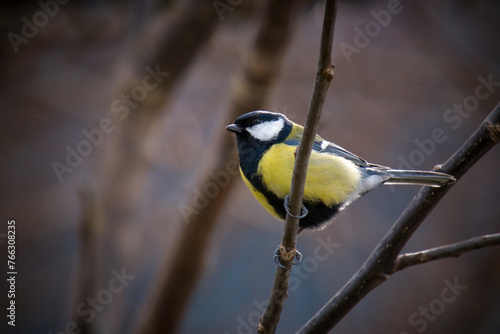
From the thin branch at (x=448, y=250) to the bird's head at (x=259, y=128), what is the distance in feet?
2.51

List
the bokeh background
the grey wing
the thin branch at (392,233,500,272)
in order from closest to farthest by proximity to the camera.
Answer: the thin branch at (392,233,500,272)
the grey wing
the bokeh background

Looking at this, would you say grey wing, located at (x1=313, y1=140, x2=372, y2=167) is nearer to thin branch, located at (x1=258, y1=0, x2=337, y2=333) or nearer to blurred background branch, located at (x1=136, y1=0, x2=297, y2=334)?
blurred background branch, located at (x1=136, y1=0, x2=297, y2=334)

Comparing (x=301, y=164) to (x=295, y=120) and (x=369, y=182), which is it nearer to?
(x=369, y=182)

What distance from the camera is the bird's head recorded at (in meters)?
1.95

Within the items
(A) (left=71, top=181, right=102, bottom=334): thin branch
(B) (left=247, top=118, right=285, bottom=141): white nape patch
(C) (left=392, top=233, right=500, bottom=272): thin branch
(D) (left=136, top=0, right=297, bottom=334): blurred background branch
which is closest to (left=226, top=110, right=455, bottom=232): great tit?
(B) (left=247, top=118, right=285, bottom=141): white nape patch

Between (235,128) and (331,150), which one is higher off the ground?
(331,150)

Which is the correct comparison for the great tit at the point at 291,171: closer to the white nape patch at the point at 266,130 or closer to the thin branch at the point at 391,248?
the white nape patch at the point at 266,130

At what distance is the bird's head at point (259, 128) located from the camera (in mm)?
1953

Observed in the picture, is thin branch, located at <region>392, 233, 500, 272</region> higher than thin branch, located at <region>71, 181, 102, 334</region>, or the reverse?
thin branch, located at <region>392, 233, 500, 272</region>

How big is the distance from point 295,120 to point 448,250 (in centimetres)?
223

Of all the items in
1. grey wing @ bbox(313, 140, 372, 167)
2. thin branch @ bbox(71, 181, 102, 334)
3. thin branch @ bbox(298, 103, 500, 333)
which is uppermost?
grey wing @ bbox(313, 140, 372, 167)

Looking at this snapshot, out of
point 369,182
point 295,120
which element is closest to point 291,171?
point 369,182

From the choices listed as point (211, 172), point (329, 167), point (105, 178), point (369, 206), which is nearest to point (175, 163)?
point (105, 178)

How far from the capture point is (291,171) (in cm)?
177
